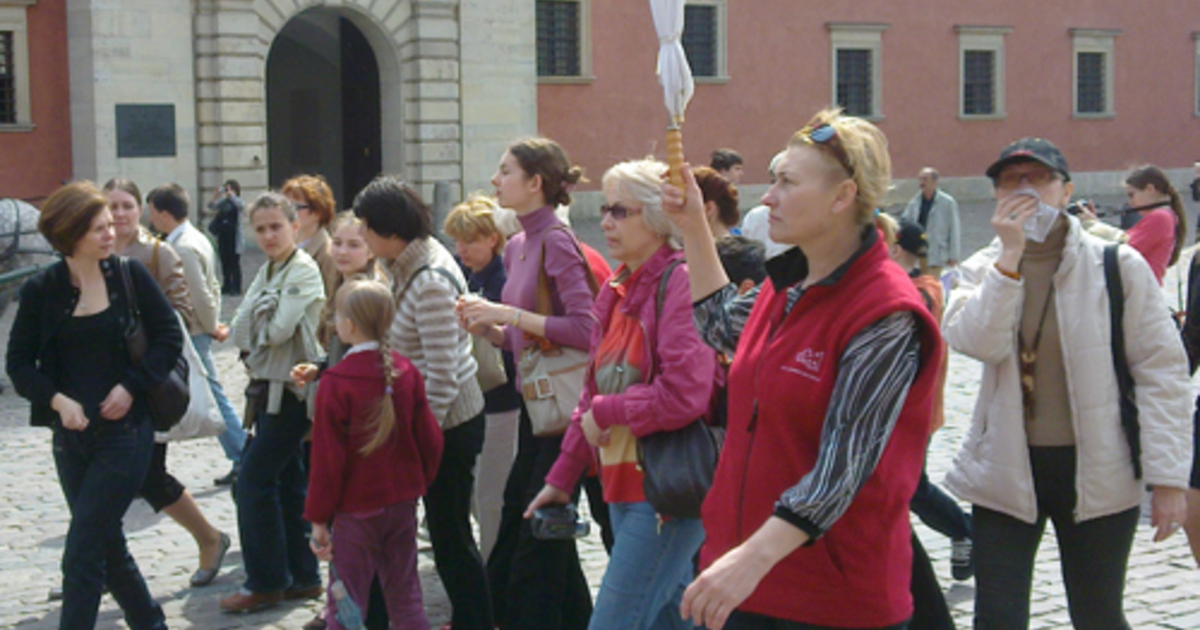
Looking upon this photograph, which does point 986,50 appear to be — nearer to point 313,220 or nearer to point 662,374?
point 313,220

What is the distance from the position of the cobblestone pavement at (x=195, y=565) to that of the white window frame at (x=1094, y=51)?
105ft

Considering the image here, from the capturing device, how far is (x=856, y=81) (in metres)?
35.8

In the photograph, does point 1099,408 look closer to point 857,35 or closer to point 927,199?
point 927,199

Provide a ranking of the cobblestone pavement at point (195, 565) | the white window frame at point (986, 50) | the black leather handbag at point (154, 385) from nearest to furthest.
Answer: the black leather handbag at point (154, 385) → the cobblestone pavement at point (195, 565) → the white window frame at point (986, 50)

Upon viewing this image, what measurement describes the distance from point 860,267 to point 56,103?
958 inches

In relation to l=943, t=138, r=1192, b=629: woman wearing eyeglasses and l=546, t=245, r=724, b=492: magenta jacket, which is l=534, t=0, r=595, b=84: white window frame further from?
l=943, t=138, r=1192, b=629: woman wearing eyeglasses

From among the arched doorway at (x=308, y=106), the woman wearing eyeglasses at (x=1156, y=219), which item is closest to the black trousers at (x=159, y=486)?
the woman wearing eyeglasses at (x=1156, y=219)

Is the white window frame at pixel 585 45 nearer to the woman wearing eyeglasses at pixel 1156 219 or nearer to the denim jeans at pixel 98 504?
the woman wearing eyeglasses at pixel 1156 219

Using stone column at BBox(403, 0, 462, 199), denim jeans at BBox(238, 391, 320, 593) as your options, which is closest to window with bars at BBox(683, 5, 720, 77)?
stone column at BBox(403, 0, 462, 199)

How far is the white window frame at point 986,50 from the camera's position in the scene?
122ft

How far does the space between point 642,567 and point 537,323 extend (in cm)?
119

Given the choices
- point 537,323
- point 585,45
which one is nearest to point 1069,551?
point 537,323

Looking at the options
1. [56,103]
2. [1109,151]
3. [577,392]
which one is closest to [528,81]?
[56,103]

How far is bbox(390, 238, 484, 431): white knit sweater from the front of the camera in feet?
17.9
